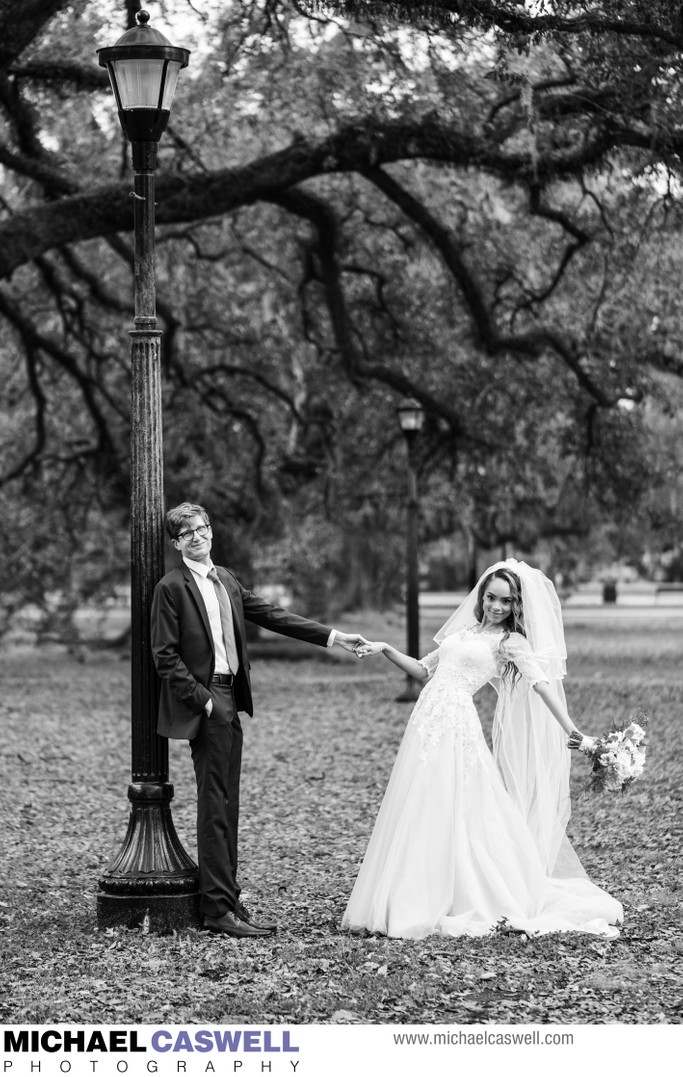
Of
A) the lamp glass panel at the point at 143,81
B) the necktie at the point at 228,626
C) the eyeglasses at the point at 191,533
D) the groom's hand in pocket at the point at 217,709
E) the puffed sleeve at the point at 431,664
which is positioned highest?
the lamp glass panel at the point at 143,81

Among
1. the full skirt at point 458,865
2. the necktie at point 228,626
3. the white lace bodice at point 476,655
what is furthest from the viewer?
the white lace bodice at point 476,655

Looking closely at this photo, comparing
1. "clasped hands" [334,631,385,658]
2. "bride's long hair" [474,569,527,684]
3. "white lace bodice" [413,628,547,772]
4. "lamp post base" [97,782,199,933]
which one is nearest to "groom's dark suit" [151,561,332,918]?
"lamp post base" [97,782,199,933]

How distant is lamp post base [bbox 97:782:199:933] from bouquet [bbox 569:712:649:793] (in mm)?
2068

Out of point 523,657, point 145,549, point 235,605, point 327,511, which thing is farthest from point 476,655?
point 327,511

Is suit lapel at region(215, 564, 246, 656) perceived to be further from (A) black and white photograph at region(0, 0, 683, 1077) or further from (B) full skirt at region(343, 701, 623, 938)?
(B) full skirt at region(343, 701, 623, 938)

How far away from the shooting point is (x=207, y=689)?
24.3 ft

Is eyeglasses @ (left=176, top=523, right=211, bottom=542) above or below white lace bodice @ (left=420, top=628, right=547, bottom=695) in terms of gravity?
above

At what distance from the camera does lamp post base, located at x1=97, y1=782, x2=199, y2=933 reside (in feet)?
24.4

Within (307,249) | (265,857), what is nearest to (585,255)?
(307,249)

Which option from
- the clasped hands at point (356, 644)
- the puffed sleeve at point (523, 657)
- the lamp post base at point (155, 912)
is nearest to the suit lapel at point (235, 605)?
the clasped hands at point (356, 644)

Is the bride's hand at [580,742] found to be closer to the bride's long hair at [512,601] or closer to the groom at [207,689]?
the bride's long hair at [512,601]

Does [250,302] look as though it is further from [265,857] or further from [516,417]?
[265,857]

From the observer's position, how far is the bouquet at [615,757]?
7617 millimetres
